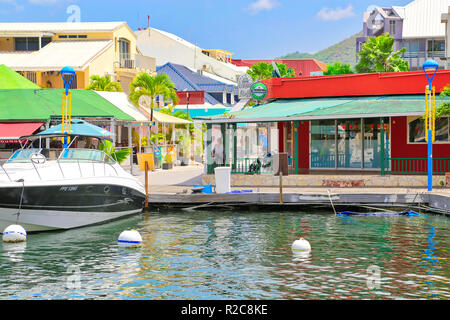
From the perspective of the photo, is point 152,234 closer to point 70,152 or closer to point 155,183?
point 70,152

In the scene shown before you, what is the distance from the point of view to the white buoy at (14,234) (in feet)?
64.4

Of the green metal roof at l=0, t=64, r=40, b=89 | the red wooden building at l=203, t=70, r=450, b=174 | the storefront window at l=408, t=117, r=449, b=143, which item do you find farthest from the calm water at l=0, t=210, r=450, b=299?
the green metal roof at l=0, t=64, r=40, b=89

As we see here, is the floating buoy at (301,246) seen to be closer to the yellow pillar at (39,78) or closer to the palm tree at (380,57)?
the yellow pillar at (39,78)

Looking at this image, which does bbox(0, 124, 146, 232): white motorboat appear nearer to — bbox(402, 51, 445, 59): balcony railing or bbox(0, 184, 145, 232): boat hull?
bbox(0, 184, 145, 232): boat hull

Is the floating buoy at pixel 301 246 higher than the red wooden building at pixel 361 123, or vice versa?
the red wooden building at pixel 361 123

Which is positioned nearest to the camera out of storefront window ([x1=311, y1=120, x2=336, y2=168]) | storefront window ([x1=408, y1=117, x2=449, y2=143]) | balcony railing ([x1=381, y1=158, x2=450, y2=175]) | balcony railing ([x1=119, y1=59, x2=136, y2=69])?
balcony railing ([x1=381, y1=158, x2=450, y2=175])

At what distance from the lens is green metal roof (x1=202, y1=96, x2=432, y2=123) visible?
28.8 m

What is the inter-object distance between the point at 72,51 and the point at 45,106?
18563 millimetres

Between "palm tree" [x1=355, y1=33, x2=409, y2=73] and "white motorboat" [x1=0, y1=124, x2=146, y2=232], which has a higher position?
"palm tree" [x1=355, y1=33, x2=409, y2=73]

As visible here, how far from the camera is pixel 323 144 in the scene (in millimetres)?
32844

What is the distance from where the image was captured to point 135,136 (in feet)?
163

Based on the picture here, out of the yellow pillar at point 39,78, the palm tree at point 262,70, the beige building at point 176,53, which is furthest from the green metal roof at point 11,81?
the beige building at point 176,53
